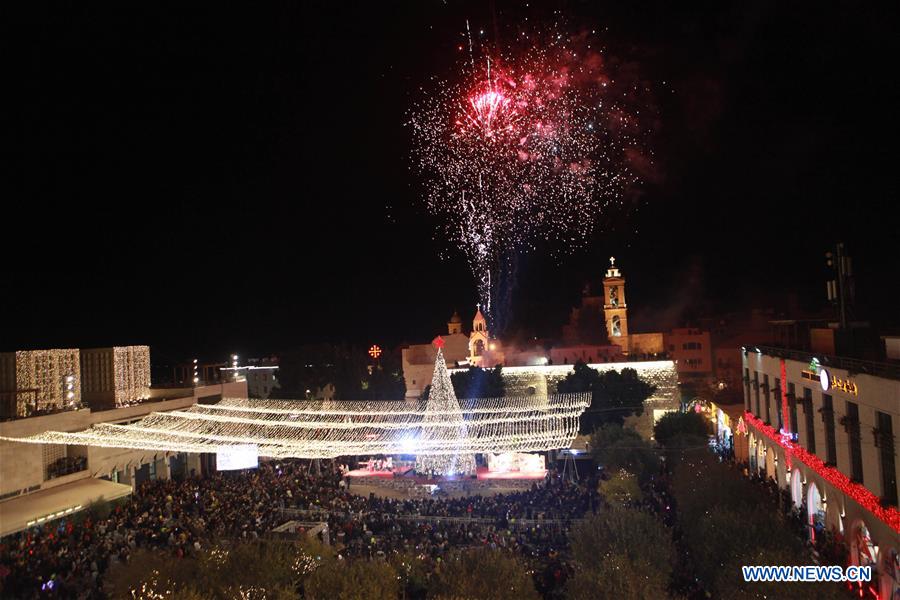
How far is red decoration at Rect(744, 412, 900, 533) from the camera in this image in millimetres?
8851

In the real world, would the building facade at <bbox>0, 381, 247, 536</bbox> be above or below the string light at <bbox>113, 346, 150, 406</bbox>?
below

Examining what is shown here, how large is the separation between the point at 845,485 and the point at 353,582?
8213mm

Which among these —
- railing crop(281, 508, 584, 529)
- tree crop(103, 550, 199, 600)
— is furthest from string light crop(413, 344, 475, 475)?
tree crop(103, 550, 199, 600)

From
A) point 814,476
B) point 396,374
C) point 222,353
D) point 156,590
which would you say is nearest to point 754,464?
point 814,476

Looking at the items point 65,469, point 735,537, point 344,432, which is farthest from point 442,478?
point 735,537

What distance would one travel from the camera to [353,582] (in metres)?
8.68

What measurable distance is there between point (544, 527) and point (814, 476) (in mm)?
5584

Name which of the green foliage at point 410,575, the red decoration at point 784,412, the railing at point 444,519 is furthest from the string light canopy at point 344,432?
the green foliage at point 410,575

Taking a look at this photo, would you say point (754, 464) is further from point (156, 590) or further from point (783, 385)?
point (156, 590)

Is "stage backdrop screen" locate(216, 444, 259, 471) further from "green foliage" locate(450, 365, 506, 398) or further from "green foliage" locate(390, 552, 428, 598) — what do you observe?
"green foliage" locate(390, 552, 428, 598)

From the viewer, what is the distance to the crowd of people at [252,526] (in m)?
11.8

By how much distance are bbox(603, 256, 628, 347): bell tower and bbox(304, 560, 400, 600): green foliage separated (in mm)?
35948

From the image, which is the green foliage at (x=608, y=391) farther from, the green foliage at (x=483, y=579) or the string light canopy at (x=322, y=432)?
the green foliage at (x=483, y=579)

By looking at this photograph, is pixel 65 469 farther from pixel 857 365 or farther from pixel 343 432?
pixel 857 365
